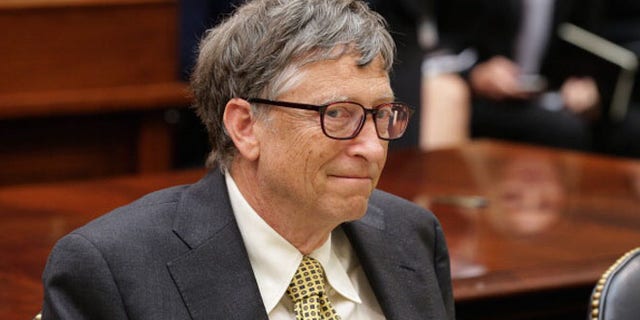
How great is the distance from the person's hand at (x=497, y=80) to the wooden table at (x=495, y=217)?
4.72ft

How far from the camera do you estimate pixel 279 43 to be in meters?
1.77

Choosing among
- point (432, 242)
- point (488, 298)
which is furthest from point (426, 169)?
point (432, 242)

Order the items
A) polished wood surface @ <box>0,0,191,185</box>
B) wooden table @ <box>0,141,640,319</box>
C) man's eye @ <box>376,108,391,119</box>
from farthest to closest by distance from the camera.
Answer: polished wood surface @ <box>0,0,191,185</box>, wooden table @ <box>0,141,640,319</box>, man's eye @ <box>376,108,391,119</box>

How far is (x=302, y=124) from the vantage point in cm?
179

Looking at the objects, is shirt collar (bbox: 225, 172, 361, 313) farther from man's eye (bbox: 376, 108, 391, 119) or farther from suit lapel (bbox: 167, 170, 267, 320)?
man's eye (bbox: 376, 108, 391, 119)

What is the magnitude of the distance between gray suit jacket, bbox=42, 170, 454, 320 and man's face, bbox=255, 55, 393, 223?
13 centimetres

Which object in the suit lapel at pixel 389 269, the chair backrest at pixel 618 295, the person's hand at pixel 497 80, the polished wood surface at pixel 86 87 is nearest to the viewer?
the suit lapel at pixel 389 269

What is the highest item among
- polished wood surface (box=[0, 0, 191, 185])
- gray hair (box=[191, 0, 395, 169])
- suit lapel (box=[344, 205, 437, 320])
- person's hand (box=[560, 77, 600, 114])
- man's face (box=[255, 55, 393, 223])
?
gray hair (box=[191, 0, 395, 169])

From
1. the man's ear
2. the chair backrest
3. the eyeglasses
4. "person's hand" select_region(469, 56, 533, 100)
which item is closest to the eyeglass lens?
the eyeglasses

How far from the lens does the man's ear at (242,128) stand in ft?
6.03

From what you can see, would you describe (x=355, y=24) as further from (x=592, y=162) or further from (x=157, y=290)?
(x=592, y=162)

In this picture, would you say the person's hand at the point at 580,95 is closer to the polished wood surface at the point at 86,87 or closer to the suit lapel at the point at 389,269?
the polished wood surface at the point at 86,87

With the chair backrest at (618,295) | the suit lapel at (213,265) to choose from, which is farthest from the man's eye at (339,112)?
the chair backrest at (618,295)

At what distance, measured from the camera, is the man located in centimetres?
173
